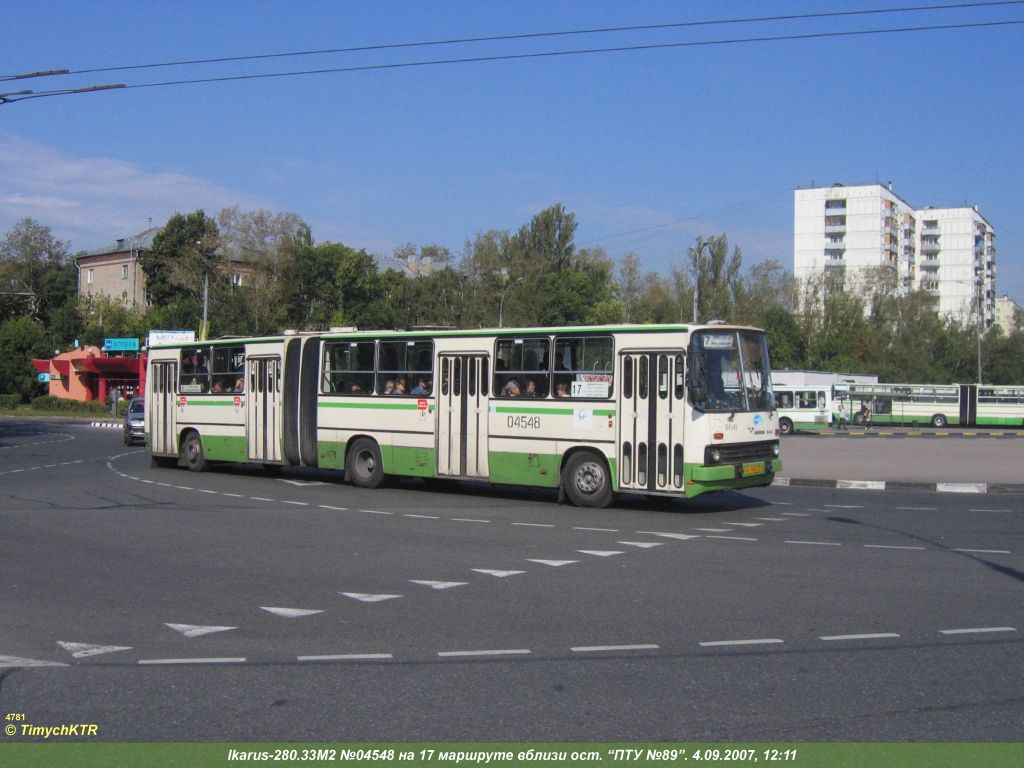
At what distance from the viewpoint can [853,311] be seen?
84688mm

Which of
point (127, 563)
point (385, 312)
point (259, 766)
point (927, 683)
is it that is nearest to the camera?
point (259, 766)

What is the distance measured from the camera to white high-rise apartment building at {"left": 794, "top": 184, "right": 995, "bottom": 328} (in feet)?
347

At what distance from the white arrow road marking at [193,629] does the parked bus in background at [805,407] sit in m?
49.0

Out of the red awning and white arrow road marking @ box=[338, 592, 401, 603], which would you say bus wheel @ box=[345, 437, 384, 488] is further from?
the red awning

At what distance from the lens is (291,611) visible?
880 cm

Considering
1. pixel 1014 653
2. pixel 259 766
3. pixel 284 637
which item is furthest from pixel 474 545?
pixel 259 766

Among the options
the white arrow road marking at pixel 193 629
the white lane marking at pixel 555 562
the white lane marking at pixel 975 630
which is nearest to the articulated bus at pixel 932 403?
the white lane marking at pixel 555 562

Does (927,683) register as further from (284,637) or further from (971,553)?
(971,553)

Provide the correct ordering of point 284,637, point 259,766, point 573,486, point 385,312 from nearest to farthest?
point 259,766 → point 284,637 → point 573,486 → point 385,312

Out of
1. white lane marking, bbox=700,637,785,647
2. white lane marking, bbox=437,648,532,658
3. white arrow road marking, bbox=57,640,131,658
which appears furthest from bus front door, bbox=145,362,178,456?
white lane marking, bbox=700,637,785,647

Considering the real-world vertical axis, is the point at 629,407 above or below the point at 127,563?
above

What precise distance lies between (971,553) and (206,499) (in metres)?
12.2

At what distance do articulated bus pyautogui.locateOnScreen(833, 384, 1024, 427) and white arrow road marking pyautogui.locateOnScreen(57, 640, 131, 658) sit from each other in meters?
57.1

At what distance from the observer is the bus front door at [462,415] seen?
720 inches
